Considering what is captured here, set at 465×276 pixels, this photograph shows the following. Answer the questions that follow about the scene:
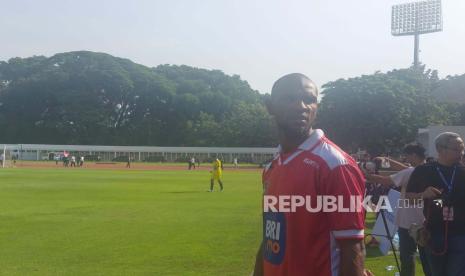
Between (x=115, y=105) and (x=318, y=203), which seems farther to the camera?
(x=115, y=105)

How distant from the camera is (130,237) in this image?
466 inches

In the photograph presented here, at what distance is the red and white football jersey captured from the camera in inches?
108

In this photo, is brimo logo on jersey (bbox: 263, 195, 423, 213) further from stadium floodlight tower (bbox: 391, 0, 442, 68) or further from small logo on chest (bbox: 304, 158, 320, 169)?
stadium floodlight tower (bbox: 391, 0, 442, 68)

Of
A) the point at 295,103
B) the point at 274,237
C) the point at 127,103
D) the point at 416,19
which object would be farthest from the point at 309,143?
the point at 127,103

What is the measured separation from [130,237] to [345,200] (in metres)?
9.64

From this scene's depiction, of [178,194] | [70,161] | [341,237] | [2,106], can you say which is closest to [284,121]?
[341,237]

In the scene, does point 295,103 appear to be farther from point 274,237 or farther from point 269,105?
point 274,237

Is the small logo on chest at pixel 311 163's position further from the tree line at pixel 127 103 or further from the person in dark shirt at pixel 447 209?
the tree line at pixel 127 103

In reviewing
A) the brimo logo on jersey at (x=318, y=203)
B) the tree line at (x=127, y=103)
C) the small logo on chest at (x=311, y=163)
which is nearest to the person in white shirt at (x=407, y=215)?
the brimo logo on jersey at (x=318, y=203)

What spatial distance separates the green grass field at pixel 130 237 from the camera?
8883mm

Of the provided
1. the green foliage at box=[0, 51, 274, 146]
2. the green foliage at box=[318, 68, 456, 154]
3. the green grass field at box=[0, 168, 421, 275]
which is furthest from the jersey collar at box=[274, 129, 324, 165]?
the green foliage at box=[0, 51, 274, 146]

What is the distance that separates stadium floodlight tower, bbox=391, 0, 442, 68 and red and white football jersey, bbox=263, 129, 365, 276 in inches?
3182

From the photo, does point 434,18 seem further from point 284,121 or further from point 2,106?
point 284,121

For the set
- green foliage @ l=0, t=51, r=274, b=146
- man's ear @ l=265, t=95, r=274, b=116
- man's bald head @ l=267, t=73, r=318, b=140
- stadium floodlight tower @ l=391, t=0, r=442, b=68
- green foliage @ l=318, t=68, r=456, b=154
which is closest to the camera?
man's bald head @ l=267, t=73, r=318, b=140
